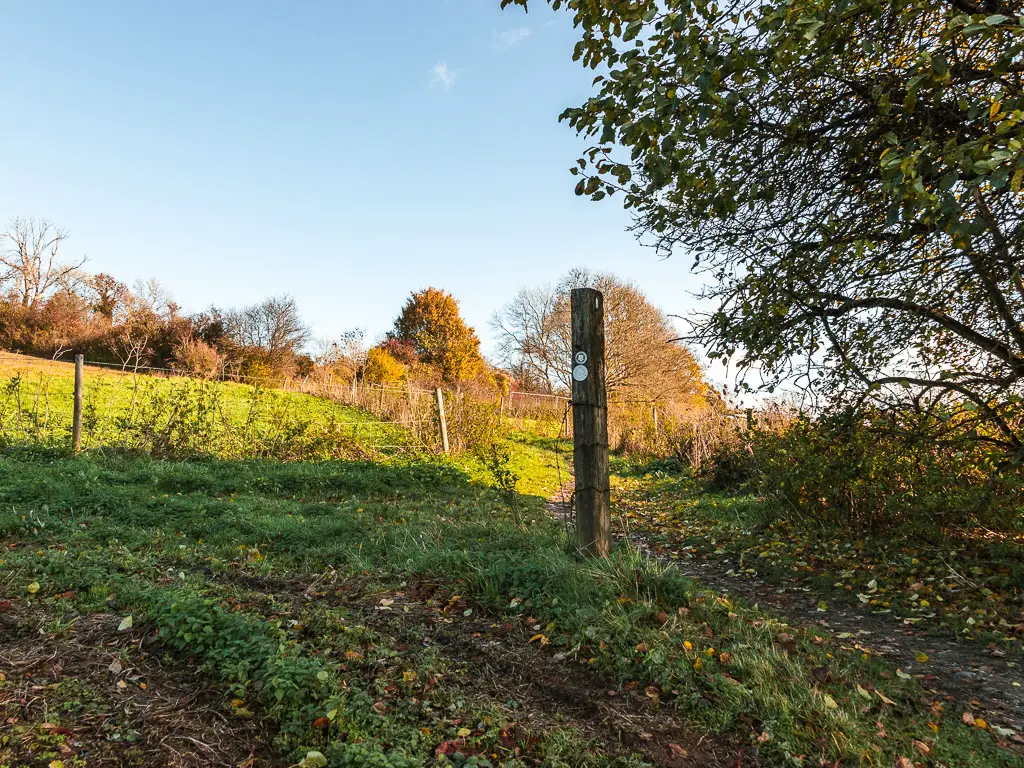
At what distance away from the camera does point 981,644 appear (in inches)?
162

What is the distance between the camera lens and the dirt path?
11.0ft

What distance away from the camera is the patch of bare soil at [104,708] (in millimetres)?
2291

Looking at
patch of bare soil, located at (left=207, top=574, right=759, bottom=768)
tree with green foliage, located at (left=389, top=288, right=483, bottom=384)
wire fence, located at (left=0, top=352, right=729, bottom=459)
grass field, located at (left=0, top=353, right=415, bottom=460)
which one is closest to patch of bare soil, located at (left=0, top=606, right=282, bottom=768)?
patch of bare soil, located at (left=207, top=574, right=759, bottom=768)

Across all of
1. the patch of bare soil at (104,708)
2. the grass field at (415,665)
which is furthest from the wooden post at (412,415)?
the patch of bare soil at (104,708)

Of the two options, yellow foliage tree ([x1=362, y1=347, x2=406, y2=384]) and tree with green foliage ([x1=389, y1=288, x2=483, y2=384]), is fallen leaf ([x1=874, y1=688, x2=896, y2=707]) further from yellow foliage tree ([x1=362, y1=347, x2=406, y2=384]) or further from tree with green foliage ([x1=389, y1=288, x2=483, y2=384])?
tree with green foliage ([x1=389, y1=288, x2=483, y2=384])

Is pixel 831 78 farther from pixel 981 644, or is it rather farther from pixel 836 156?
pixel 981 644

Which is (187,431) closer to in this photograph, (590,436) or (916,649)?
(590,436)

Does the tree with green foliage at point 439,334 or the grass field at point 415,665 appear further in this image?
the tree with green foliage at point 439,334

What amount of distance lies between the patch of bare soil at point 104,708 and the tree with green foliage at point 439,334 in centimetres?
3198

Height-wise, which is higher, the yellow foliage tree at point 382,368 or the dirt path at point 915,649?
the yellow foliage tree at point 382,368

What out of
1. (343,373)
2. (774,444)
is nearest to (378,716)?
(774,444)

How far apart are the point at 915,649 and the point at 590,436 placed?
2707 millimetres

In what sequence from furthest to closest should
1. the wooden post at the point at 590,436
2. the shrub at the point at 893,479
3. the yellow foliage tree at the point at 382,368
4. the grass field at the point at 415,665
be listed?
1. the yellow foliage tree at the point at 382,368
2. the shrub at the point at 893,479
3. the wooden post at the point at 590,436
4. the grass field at the point at 415,665

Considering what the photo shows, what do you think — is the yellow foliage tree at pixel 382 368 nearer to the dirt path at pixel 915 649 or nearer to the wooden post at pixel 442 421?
the wooden post at pixel 442 421
